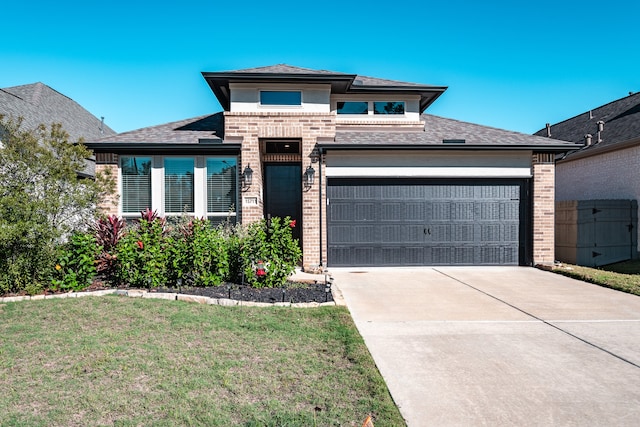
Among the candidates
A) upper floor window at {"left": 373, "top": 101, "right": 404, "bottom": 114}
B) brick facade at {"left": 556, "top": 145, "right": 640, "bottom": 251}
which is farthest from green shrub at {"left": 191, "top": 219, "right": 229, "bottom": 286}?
brick facade at {"left": 556, "top": 145, "right": 640, "bottom": 251}

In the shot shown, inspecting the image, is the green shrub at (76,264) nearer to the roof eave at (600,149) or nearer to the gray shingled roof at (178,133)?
the gray shingled roof at (178,133)

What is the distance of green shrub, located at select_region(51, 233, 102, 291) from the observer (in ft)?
23.1

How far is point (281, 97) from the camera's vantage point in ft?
36.4

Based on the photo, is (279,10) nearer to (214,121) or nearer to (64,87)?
(214,121)

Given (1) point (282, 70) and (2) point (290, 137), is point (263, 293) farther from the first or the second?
(1) point (282, 70)

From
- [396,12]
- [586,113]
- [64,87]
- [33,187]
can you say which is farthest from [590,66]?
[64,87]

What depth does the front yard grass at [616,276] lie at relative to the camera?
8.16m

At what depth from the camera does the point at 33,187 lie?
7012mm

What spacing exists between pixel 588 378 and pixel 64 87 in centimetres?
2254

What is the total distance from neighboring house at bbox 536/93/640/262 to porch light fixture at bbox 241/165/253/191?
9124 millimetres

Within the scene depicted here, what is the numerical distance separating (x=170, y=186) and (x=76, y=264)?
3940 mm

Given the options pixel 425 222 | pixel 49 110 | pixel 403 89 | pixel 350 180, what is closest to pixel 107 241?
pixel 350 180

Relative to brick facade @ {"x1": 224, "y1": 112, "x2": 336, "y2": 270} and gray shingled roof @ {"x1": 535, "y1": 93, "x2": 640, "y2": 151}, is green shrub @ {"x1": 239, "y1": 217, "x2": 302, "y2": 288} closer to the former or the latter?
brick facade @ {"x1": 224, "y1": 112, "x2": 336, "y2": 270}

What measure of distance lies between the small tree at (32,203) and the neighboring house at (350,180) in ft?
10.9
